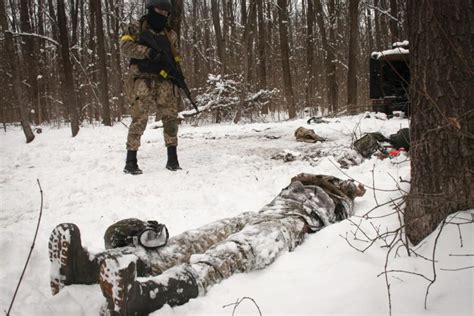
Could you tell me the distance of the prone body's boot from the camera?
166 cm

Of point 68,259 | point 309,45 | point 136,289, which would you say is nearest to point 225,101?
point 309,45

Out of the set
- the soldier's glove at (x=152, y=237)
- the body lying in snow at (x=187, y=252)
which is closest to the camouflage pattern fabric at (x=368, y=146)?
the body lying in snow at (x=187, y=252)

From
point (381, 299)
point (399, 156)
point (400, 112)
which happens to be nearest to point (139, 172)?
point (399, 156)

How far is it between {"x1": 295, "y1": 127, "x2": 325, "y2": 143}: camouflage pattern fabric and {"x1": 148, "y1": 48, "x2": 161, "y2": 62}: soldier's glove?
116 inches

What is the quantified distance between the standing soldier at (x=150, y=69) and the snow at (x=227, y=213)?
563 mm

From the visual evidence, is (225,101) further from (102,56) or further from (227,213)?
(227,213)

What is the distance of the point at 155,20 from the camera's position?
172 inches

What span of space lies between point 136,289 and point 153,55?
331 centimetres

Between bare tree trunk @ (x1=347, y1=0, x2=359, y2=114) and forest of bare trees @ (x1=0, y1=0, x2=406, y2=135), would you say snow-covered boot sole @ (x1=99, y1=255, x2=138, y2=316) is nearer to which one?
forest of bare trees @ (x1=0, y1=0, x2=406, y2=135)

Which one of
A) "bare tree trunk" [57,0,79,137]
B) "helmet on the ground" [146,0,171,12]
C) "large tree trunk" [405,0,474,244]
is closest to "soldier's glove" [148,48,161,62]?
"helmet on the ground" [146,0,171,12]

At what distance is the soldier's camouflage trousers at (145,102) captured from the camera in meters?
4.43

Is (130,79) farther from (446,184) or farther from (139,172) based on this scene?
(446,184)

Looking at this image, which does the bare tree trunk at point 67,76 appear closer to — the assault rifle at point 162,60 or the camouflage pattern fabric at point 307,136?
the assault rifle at point 162,60

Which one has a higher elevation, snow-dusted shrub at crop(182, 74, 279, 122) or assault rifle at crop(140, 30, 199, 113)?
assault rifle at crop(140, 30, 199, 113)
